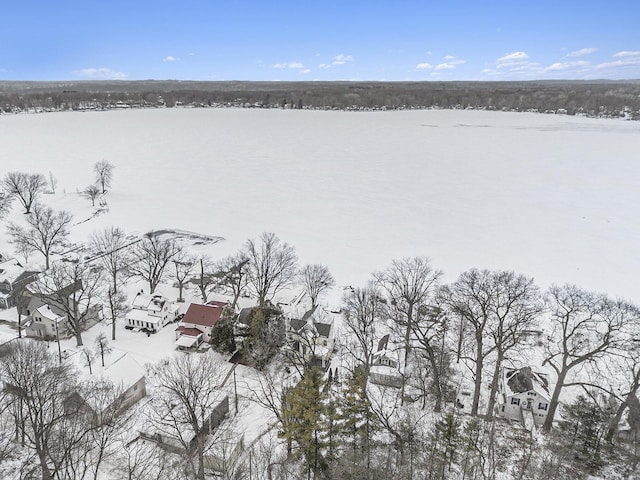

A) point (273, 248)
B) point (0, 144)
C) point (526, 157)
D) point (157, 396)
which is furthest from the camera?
point (0, 144)

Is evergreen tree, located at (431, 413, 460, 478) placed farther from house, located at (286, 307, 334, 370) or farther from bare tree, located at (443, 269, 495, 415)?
house, located at (286, 307, 334, 370)

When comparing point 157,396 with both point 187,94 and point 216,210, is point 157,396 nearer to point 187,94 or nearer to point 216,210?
point 216,210

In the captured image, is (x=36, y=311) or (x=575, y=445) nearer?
(x=575, y=445)

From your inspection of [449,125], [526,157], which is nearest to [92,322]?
[526,157]

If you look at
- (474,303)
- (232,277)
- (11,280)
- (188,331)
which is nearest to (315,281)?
(232,277)

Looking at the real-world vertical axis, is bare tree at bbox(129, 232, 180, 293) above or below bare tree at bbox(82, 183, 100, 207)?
below

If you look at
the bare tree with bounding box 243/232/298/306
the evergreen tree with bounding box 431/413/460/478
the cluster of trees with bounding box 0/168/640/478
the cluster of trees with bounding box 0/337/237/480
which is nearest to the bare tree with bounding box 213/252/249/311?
the cluster of trees with bounding box 0/168/640/478
